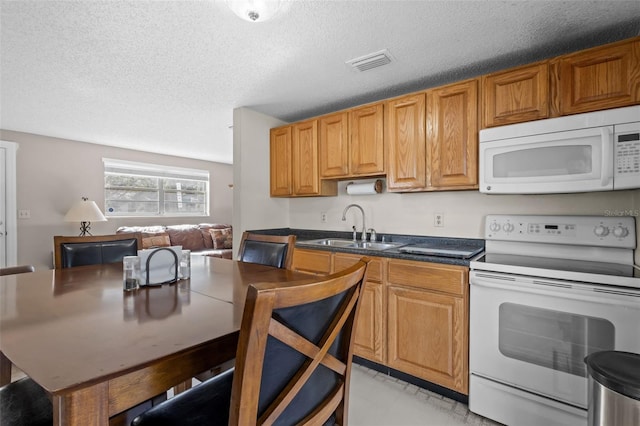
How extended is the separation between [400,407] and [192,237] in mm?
4333

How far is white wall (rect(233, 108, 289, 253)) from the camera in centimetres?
300

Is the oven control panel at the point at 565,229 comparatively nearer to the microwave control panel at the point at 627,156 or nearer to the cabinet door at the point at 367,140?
the microwave control panel at the point at 627,156

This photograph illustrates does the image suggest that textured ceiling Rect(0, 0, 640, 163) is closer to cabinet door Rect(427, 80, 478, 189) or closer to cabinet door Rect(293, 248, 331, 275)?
cabinet door Rect(427, 80, 478, 189)

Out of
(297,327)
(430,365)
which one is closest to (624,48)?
(430,365)

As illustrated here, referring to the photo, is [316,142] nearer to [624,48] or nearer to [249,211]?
[249,211]

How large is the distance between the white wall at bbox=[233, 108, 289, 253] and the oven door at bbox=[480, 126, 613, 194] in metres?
2.13

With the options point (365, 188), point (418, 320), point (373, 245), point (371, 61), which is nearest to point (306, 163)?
point (365, 188)

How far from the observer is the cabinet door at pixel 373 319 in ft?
7.09

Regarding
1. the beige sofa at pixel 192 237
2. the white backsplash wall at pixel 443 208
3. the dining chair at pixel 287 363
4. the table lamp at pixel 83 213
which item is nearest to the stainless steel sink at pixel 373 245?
the white backsplash wall at pixel 443 208

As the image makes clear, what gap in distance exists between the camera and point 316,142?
2.92 meters

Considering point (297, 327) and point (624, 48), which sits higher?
point (624, 48)

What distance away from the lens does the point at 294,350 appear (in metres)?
0.72

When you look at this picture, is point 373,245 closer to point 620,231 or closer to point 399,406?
point 399,406

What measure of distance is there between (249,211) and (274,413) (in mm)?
2500
